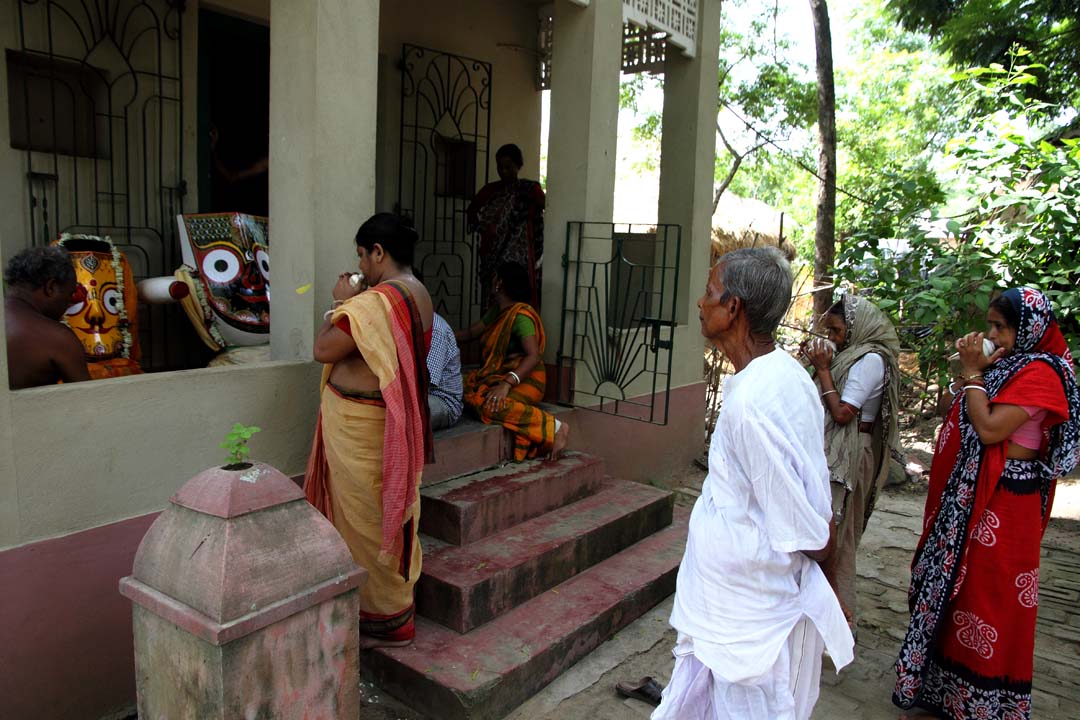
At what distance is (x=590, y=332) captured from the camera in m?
5.09

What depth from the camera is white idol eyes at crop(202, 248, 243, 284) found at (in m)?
3.87

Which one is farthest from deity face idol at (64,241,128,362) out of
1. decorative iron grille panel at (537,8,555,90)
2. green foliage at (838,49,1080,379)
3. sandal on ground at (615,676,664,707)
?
decorative iron grille panel at (537,8,555,90)

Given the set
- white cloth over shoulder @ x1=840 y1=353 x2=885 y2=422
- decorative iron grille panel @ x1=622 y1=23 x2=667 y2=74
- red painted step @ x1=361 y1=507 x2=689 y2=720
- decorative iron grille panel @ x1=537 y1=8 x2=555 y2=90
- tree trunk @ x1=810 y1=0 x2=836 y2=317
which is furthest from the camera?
tree trunk @ x1=810 y1=0 x2=836 y2=317

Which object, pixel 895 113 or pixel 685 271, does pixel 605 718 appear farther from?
pixel 895 113

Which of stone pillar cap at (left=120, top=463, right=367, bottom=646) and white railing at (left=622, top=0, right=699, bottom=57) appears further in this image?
white railing at (left=622, top=0, right=699, bottom=57)

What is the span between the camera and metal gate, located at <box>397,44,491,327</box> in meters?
5.96

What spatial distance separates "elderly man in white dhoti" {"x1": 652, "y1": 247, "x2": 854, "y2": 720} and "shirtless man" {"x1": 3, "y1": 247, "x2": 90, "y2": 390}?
250 cm

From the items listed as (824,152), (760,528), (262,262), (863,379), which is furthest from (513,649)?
(824,152)

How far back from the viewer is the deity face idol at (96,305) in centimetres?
335

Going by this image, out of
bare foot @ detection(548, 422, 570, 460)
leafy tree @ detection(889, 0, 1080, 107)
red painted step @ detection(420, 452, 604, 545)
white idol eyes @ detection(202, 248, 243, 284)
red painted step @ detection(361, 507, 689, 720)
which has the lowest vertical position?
red painted step @ detection(361, 507, 689, 720)

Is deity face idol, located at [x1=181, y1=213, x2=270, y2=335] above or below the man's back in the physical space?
above

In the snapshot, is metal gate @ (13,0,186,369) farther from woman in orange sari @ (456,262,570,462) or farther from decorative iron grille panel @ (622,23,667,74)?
decorative iron grille panel @ (622,23,667,74)

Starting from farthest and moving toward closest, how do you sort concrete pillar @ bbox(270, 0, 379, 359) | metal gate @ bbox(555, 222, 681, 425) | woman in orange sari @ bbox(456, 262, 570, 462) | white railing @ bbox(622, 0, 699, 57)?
1. white railing @ bbox(622, 0, 699, 57)
2. metal gate @ bbox(555, 222, 681, 425)
3. woman in orange sari @ bbox(456, 262, 570, 462)
4. concrete pillar @ bbox(270, 0, 379, 359)

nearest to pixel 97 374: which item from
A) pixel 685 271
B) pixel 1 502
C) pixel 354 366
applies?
pixel 1 502
